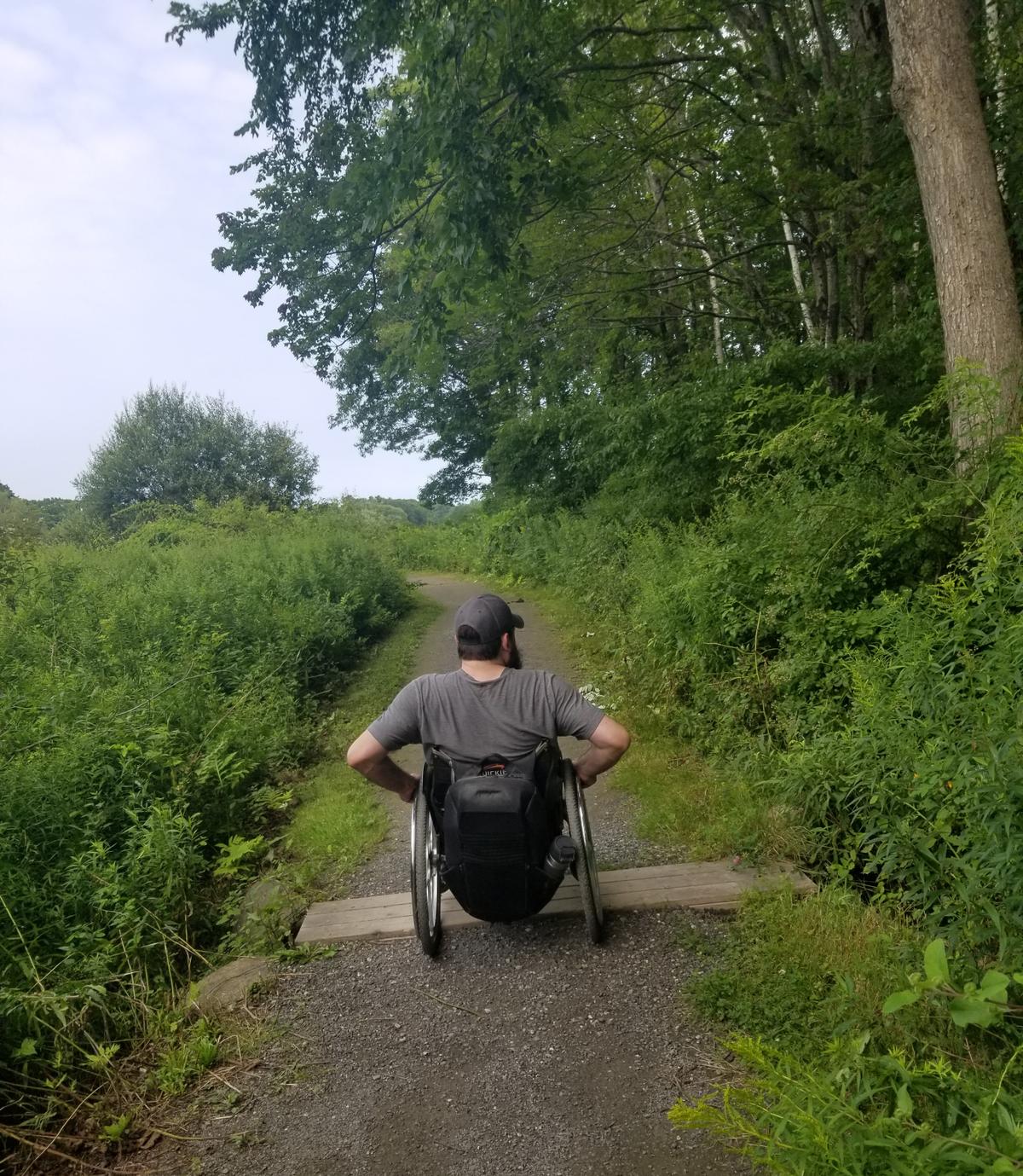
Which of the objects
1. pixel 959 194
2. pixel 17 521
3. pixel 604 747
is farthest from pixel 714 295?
pixel 17 521

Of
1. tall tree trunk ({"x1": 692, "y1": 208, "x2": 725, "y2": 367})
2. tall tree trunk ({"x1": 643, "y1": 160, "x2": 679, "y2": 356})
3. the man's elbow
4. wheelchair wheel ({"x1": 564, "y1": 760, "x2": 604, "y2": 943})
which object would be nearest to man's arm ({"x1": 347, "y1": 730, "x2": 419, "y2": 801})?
the man's elbow

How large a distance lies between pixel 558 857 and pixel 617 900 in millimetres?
861

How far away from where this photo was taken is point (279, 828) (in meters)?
5.60

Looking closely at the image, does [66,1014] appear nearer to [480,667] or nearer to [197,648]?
[480,667]

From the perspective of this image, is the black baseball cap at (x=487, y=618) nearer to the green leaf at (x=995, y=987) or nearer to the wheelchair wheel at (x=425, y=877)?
the wheelchair wheel at (x=425, y=877)

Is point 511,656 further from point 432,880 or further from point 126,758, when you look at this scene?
point 126,758

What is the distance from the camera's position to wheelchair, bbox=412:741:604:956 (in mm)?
3145

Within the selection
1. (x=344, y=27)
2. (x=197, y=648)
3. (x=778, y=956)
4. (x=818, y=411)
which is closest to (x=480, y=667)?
(x=778, y=956)

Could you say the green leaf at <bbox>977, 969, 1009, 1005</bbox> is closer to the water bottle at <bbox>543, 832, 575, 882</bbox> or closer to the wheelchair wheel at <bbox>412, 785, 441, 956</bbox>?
the water bottle at <bbox>543, 832, 575, 882</bbox>

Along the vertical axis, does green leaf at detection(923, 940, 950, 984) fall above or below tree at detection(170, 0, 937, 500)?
below

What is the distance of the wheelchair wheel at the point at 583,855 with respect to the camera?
3.42 meters

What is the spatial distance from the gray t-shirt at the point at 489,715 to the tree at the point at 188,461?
94.2 feet

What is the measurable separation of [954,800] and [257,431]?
34.1 metres

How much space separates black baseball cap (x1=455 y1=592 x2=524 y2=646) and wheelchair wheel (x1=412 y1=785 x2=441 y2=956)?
0.75 metres
